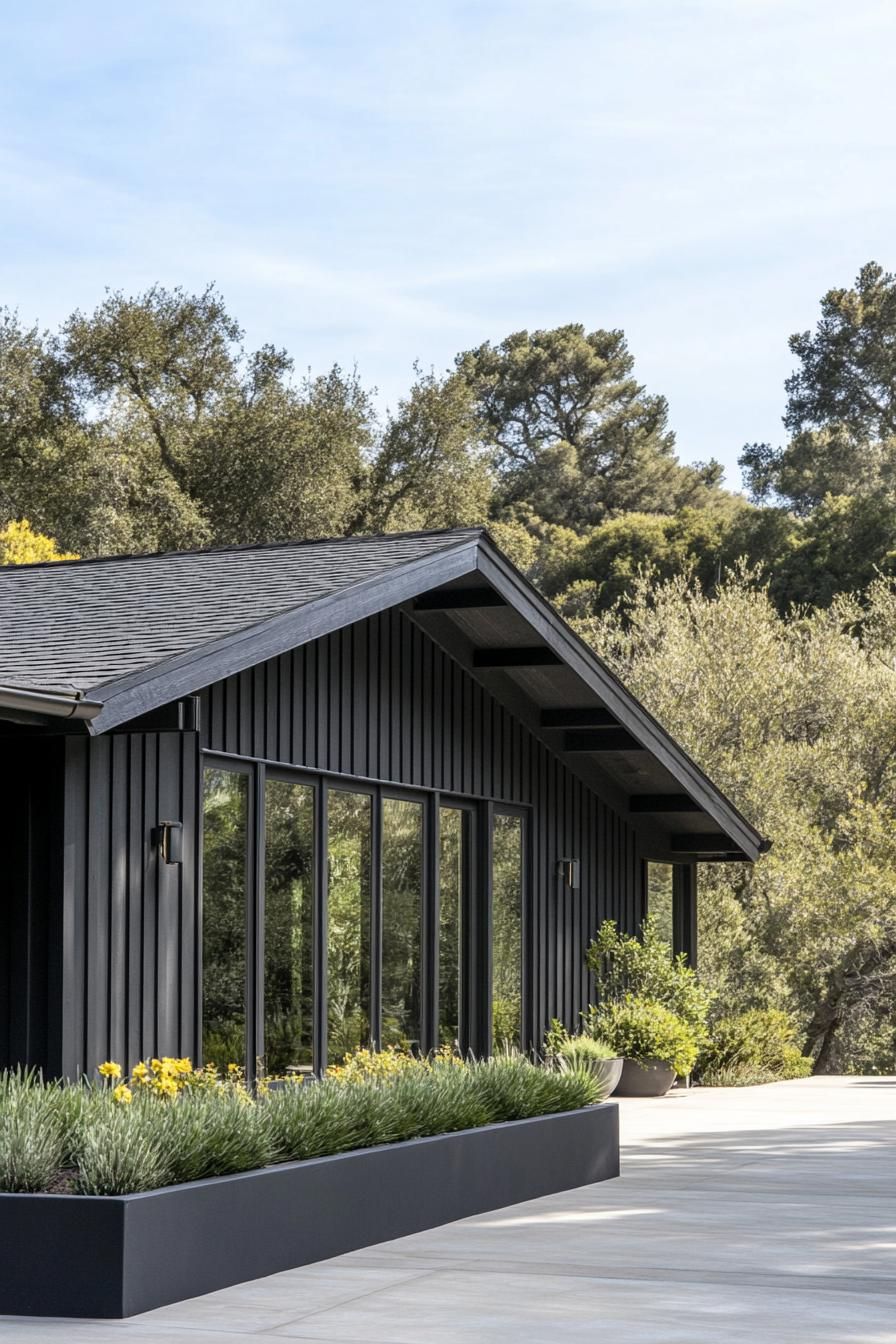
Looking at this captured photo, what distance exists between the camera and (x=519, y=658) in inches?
507

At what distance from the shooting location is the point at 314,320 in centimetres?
4072

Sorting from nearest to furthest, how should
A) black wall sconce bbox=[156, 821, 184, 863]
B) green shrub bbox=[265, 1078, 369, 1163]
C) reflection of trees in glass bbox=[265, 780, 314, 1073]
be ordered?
green shrub bbox=[265, 1078, 369, 1163] → black wall sconce bbox=[156, 821, 184, 863] → reflection of trees in glass bbox=[265, 780, 314, 1073]

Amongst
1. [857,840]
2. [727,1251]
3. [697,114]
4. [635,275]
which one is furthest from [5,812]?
[635,275]

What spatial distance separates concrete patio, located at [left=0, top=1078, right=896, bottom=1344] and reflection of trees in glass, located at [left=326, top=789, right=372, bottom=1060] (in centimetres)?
204

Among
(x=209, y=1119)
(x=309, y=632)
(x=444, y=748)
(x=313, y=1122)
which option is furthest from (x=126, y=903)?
(x=444, y=748)

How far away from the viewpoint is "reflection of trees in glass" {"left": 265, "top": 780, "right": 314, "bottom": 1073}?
1048 cm

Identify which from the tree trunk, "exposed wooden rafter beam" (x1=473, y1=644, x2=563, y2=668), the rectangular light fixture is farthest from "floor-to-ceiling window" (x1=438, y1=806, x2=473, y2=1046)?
the tree trunk

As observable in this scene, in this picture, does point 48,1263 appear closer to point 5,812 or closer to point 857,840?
point 5,812

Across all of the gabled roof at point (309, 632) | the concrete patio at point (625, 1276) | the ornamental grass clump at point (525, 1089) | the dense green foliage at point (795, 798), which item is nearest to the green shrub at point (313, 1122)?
the concrete patio at point (625, 1276)

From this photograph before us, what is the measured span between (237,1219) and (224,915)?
11.8ft

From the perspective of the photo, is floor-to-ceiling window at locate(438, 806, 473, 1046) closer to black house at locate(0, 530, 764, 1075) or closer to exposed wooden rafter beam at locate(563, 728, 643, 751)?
black house at locate(0, 530, 764, 1075)

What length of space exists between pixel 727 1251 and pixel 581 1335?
1771mm

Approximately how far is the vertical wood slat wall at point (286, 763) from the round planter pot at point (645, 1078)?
73 cm

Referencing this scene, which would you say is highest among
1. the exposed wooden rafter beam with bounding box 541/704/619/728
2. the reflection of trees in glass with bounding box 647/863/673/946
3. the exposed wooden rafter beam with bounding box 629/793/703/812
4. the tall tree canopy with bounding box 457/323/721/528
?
the tall tree canopy with bounding box 457/323/721/528
